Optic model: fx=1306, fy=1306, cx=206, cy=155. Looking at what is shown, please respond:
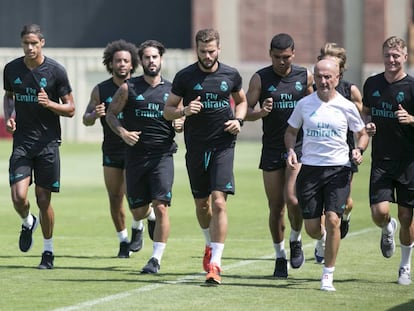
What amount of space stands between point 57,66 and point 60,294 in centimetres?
320

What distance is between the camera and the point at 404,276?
1256 cm

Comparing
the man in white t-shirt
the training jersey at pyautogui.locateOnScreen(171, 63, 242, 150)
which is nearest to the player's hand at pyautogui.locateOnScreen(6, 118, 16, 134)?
the training jersey at pyautogui.locateOnScreen(171, 63, 242, 150)

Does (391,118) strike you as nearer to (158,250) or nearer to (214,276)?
(214,276)

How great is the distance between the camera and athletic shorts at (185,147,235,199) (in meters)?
12.8

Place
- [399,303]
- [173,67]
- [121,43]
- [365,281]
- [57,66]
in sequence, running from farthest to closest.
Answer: [173,67] → [121,43] → [57,66] → [365,281] → [399,303]

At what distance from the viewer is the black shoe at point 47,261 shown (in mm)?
13617

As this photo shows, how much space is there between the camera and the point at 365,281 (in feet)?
41.7

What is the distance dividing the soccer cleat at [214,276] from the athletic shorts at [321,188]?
990 millimetres

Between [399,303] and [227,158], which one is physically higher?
[227,158]

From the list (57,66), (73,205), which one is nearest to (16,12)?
(73,205)

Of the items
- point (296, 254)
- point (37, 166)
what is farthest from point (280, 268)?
point (37, 166)

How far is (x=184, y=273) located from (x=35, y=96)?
2.52m

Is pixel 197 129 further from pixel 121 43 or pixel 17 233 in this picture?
pixel 17 233

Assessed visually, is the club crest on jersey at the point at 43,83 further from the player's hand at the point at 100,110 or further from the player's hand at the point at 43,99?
the player's hand at the point at 100,110
